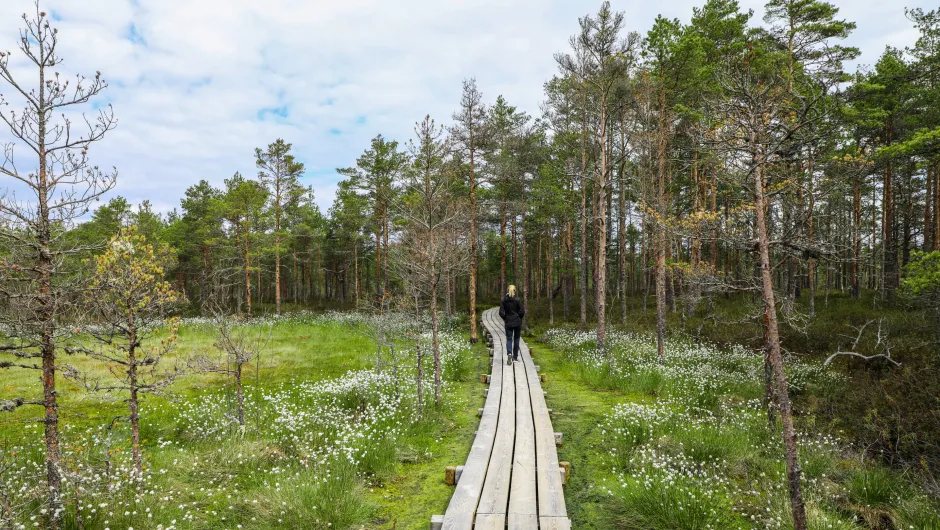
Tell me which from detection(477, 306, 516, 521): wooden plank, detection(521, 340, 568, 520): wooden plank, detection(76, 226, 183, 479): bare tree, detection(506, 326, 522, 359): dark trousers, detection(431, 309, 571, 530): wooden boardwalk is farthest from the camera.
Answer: detection(506, 326, 522, 359): dark trousers

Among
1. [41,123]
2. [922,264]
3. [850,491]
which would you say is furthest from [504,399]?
[922,264]

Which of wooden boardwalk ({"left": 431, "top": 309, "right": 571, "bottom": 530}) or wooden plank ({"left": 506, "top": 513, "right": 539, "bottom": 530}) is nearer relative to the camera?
wooden plank ({"left": 506, "top": 513, "right": 539, "bottom": 530})

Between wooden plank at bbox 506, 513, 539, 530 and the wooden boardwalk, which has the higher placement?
wooden plank at bbox 506, 513, 539, 530

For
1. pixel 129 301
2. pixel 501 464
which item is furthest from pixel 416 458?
pixel 129 301

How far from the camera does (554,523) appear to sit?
4980 millimetres

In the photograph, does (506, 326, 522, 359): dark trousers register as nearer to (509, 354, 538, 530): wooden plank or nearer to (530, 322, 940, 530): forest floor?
(530, 322, 940, 530): forest floor

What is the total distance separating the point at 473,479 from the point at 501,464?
716 millimetres

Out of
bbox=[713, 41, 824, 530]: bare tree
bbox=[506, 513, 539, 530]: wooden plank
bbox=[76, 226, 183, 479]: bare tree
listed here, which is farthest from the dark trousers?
bbox=[76, 226, 183, 479]: bare tree

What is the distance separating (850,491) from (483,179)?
1659cm

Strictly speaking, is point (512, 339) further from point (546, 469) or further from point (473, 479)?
point (473, 479)

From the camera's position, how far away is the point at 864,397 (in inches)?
374

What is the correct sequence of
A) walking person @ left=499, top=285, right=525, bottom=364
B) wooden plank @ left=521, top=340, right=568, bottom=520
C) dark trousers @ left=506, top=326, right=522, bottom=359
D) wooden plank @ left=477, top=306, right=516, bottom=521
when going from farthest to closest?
dark trousers @ left=506, top=326, right=522, bottom=359 → walking person @ left=499, top=285, right=525, bottom=364 → wooden plank @ left=477, top=306, right=516, bottom=521 → wooden plank @ left=521, top=340, right=568, bottom=520

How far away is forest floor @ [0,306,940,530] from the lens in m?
5.48

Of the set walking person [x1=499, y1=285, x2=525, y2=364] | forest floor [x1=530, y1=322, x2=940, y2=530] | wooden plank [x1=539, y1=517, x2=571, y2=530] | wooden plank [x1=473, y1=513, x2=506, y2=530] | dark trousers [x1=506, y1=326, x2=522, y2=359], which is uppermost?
walking person [x1=499, y1=285, x2=525, y2=364]
